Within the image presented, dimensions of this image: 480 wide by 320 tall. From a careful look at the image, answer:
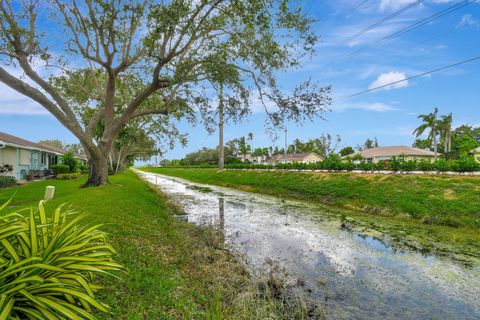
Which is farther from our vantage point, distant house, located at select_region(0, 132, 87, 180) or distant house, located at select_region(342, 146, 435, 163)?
distant house, located at select_region(342, 146, 435, 163)

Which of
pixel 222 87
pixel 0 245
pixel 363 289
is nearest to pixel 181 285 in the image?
pixel 0 245

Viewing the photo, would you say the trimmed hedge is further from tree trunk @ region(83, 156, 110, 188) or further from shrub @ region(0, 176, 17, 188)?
shrub @ region(0, 176, 17, 188)

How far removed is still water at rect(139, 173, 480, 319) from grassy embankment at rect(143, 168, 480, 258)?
6.22 feet

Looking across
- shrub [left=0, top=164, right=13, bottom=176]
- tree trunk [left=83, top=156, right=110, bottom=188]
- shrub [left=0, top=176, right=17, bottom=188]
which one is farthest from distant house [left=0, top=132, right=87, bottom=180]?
tree trunk [left=83, top=156, right=110, bottom=188]

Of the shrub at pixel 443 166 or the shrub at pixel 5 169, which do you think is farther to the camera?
the shrub at pixel 443 166

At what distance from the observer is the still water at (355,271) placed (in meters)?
5.11

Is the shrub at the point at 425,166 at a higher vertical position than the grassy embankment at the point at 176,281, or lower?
higher

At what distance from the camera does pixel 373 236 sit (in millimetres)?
9828

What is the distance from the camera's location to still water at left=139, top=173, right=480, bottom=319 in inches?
201

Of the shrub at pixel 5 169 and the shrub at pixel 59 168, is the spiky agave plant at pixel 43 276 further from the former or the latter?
the shrub at pixel 59 168

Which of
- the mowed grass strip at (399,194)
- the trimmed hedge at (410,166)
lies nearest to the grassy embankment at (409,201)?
the mowed grass strip at (399,194)

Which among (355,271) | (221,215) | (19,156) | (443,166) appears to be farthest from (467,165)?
→ (19,156)

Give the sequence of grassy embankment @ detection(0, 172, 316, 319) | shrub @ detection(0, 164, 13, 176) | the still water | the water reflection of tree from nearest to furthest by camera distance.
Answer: grassy embankment @ detection(0, 172, 316, 319) < the still water < the water reflection of tree < shrub @ detection(0, 164, 13, 176)

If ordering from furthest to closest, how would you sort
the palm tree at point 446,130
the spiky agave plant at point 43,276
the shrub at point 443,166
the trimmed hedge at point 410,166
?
the palm tree at point 446,130
the shrub at point 443,166
the trimmed hedge at point 410,166
the spiky agave plant at point 43,276
